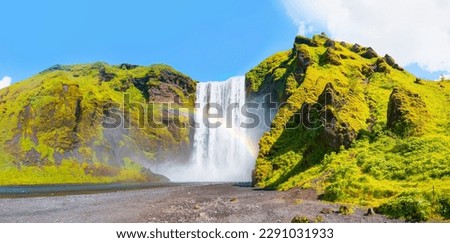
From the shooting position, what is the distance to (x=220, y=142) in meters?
122

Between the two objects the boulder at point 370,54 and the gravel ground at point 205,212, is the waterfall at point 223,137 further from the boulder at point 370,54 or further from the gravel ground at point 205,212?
the gravel ground at point 205,212

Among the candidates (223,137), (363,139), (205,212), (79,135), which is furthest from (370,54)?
(79,135)

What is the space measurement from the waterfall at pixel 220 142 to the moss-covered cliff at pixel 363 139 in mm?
41551

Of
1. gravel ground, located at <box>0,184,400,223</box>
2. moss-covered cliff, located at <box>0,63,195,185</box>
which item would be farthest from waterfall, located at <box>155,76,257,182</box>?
gravel ground, located at <box>0,184,400,223</box>

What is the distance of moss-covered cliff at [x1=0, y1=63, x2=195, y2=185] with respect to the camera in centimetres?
11031

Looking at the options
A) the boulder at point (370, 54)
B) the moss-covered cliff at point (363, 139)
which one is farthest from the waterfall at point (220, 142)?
the moss-covered cliff at point (363, 139)

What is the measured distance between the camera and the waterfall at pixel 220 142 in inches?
4515

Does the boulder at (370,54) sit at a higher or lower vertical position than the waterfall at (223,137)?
higher

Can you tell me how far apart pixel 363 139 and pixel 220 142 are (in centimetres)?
7688

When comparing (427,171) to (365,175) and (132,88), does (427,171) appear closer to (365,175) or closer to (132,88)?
(365,175)

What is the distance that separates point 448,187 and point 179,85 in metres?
143

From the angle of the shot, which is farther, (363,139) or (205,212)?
(363,139)

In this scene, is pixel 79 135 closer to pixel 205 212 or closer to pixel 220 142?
pixel 220 142

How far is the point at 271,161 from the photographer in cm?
5869
